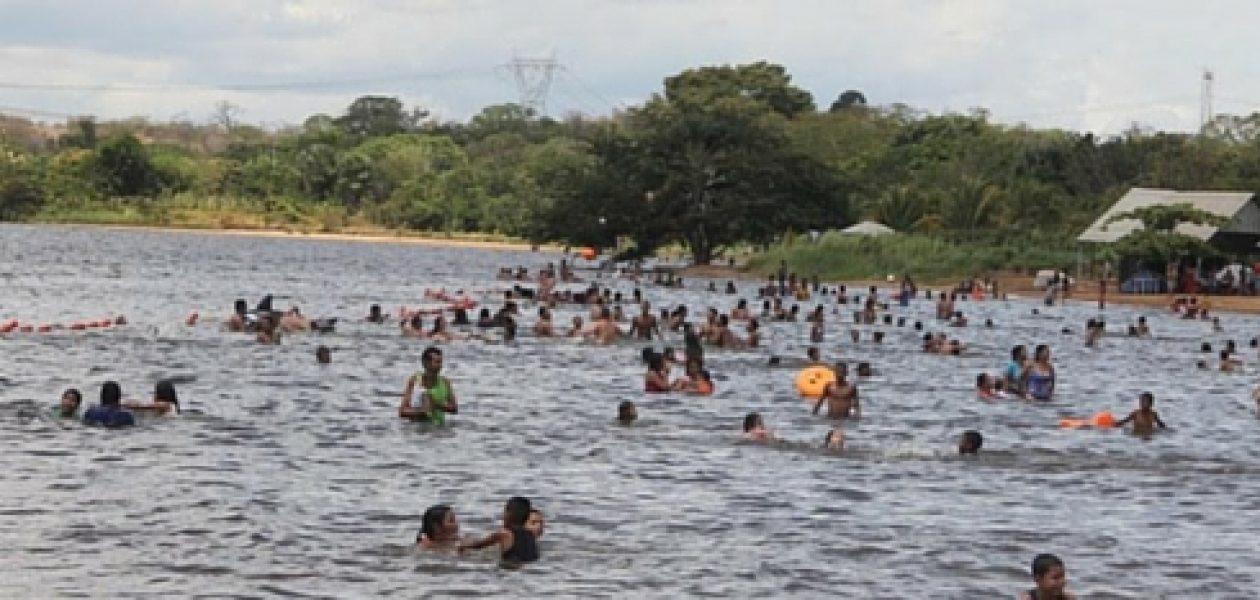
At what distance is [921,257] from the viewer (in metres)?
88.6

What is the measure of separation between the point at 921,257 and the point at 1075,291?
8938 mm

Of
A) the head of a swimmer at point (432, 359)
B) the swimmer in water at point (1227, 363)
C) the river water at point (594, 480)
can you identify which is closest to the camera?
the river water at point (594, 480)

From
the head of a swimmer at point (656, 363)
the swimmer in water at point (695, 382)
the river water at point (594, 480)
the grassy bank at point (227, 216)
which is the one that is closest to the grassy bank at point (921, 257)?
the river water at point (594, 480)

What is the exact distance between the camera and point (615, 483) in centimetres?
2380

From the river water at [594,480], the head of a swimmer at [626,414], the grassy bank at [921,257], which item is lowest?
the river water at [594,480]

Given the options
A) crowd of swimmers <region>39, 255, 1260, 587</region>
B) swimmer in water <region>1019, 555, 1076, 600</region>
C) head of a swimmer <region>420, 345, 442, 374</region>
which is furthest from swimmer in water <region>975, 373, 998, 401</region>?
swimmer in water <region>1019, 555, 1076, 600</region>

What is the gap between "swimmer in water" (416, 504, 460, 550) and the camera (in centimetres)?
1845

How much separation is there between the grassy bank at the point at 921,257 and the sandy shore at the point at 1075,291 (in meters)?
0.67

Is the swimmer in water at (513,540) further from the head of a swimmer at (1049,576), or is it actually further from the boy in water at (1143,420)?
the boy in water at (1143,420)

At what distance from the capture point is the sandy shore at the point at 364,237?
455 feet

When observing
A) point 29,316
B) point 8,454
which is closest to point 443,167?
point 29,316

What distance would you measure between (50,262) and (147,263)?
15.6 ft

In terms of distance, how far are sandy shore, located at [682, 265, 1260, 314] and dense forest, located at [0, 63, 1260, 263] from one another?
2206 millimetres

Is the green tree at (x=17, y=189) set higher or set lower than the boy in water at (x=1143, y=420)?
higher
